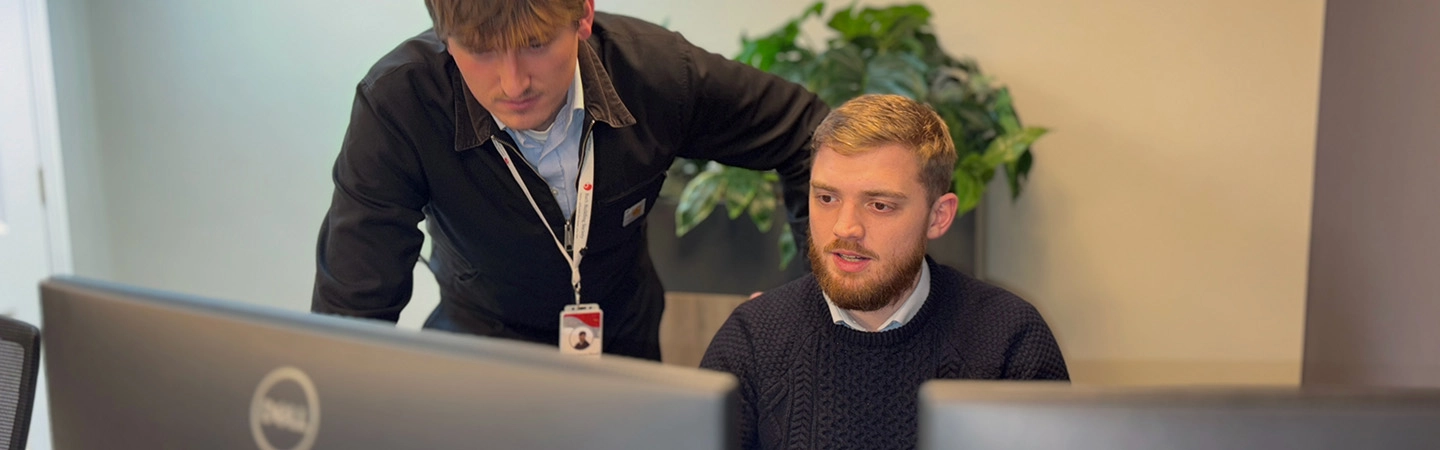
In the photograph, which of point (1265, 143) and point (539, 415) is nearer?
point (539, 415)

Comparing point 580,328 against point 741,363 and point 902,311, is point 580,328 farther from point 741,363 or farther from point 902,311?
point 902,311

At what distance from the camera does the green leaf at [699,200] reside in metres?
2.45

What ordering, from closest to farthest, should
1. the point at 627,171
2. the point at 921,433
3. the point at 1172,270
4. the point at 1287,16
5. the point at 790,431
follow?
1. the point at 921,433
2. the point at 790,431
3. the point at 627,171
4. the point at 1287,16
5. the point at 1172,270

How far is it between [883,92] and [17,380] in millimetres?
1824

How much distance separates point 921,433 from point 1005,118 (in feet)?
6.87

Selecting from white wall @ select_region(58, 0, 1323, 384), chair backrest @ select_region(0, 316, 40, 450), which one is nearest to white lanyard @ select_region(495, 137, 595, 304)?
chair backrest @ select_region(0, 316, 40, 450)

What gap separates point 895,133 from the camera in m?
1.24

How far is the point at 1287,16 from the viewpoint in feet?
9.00

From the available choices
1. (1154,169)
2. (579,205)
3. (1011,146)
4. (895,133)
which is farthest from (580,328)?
(1154,169)

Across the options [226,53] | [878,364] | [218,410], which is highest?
[226,53]

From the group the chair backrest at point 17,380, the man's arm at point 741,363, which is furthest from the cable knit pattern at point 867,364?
the chair backrest at point 17,380

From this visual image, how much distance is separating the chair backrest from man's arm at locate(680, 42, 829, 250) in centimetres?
86

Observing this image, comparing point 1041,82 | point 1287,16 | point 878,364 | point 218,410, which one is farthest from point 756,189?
point 218,410

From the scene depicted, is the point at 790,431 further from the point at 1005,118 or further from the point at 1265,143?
the point at 1265,143
